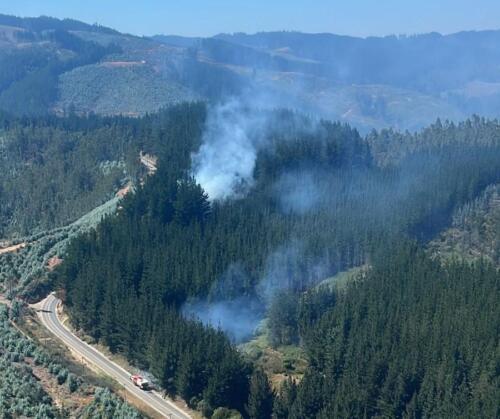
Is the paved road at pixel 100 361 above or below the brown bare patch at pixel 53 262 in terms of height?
below

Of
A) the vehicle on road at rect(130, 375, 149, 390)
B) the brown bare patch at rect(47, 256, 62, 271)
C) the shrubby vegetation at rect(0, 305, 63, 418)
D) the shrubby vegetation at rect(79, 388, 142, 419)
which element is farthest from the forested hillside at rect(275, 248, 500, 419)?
the brown bare patch at rect(47, 256, 62, 271)

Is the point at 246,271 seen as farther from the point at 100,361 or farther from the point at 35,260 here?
the point at 35,260

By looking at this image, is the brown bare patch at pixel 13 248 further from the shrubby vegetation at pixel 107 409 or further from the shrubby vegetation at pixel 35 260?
the shrubby vegetation at pixel 107 409

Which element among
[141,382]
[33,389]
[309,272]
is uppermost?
[309,272]

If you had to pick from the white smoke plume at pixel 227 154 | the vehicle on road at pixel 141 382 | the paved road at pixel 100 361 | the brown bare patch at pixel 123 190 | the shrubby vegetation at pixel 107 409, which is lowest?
the paved road at pixel 100 361

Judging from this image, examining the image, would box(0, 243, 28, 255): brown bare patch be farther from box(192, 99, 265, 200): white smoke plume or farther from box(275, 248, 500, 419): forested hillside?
box(275, 248, 500, 419): forested hillside

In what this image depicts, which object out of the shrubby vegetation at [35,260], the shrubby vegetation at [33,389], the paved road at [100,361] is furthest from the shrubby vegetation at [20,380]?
the shrubby vegetation at [35,260]

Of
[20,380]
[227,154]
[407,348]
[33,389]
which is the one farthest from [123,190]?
[407,348]
